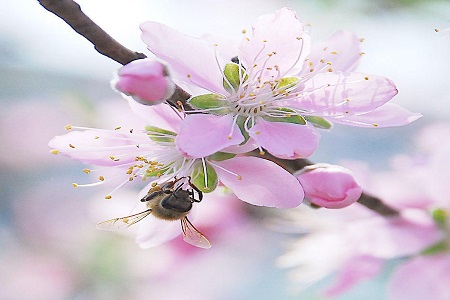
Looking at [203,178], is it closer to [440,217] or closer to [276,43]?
[276,43]

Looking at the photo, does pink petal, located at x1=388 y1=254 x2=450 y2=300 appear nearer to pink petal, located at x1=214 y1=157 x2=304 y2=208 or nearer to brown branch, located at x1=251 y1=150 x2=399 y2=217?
brown branch, located at x1=251 y1=150 x2=399 y2=217

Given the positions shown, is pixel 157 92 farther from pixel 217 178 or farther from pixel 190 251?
pixel 190 251

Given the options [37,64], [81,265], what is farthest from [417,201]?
[37,64]

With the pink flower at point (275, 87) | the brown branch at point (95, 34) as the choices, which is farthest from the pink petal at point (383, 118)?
the brown branch at point (95, 34)

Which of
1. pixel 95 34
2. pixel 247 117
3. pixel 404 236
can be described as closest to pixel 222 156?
pixel 247 117

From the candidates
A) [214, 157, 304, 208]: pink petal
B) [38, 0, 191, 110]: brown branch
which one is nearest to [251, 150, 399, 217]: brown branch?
[214, 157, 304, 208]: pink petal
